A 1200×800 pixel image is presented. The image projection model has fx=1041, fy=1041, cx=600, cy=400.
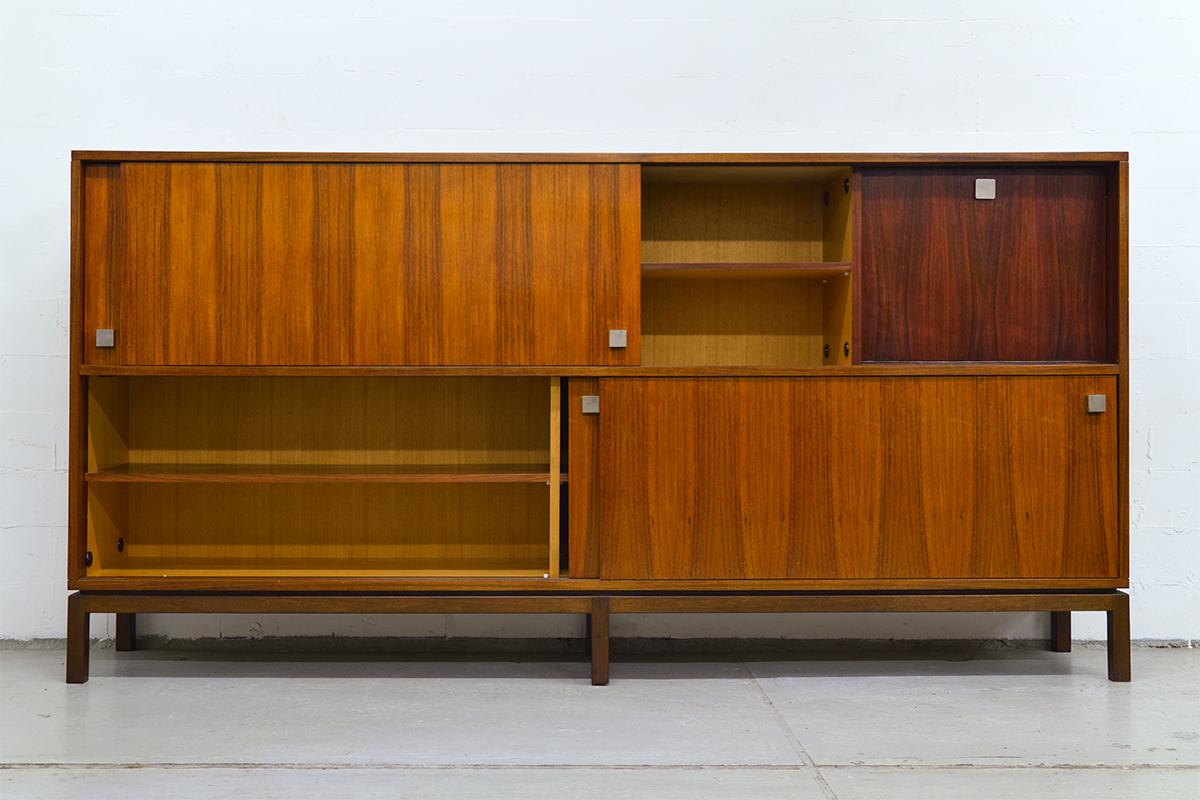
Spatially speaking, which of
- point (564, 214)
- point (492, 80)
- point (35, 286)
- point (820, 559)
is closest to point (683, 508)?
point (820, 559)

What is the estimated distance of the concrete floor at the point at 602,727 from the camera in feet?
7.62

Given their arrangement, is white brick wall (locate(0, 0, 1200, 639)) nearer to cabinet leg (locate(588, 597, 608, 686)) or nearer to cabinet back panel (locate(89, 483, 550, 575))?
cabinet back panel (locate(89, 483, 550, 575))

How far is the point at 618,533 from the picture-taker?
3.06 meters

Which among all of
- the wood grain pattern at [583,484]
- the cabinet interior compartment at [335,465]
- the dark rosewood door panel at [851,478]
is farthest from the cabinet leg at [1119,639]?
the cabinet interior compartment at [335,465]

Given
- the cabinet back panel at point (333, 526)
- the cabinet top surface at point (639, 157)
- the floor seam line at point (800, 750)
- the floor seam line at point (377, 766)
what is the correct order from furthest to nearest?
the cabinet back panel at point (333, 526)
the cabinet top surface at point (639, 157)
the floor seam line at point (377, 766)
the floor seam line at point (800, 750)

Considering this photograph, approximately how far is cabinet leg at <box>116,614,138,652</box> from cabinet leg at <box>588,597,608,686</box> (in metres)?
1.62

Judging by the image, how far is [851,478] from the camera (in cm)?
306

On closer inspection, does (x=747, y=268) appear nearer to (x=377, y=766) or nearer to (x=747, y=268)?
(x=747, y=268)

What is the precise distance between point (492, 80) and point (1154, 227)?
2.35 m

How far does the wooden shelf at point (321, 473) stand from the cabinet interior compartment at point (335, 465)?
0.5 inches

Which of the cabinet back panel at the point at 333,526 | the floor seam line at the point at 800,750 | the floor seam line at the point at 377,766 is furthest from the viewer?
the cabinet back panel at the point at 333,526

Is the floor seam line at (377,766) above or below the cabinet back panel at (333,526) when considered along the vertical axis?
below

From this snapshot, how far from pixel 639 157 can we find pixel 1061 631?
214 centimetres

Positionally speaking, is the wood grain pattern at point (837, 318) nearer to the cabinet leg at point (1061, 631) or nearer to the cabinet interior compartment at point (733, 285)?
the cabinet interior compartment at point (733, 285)
